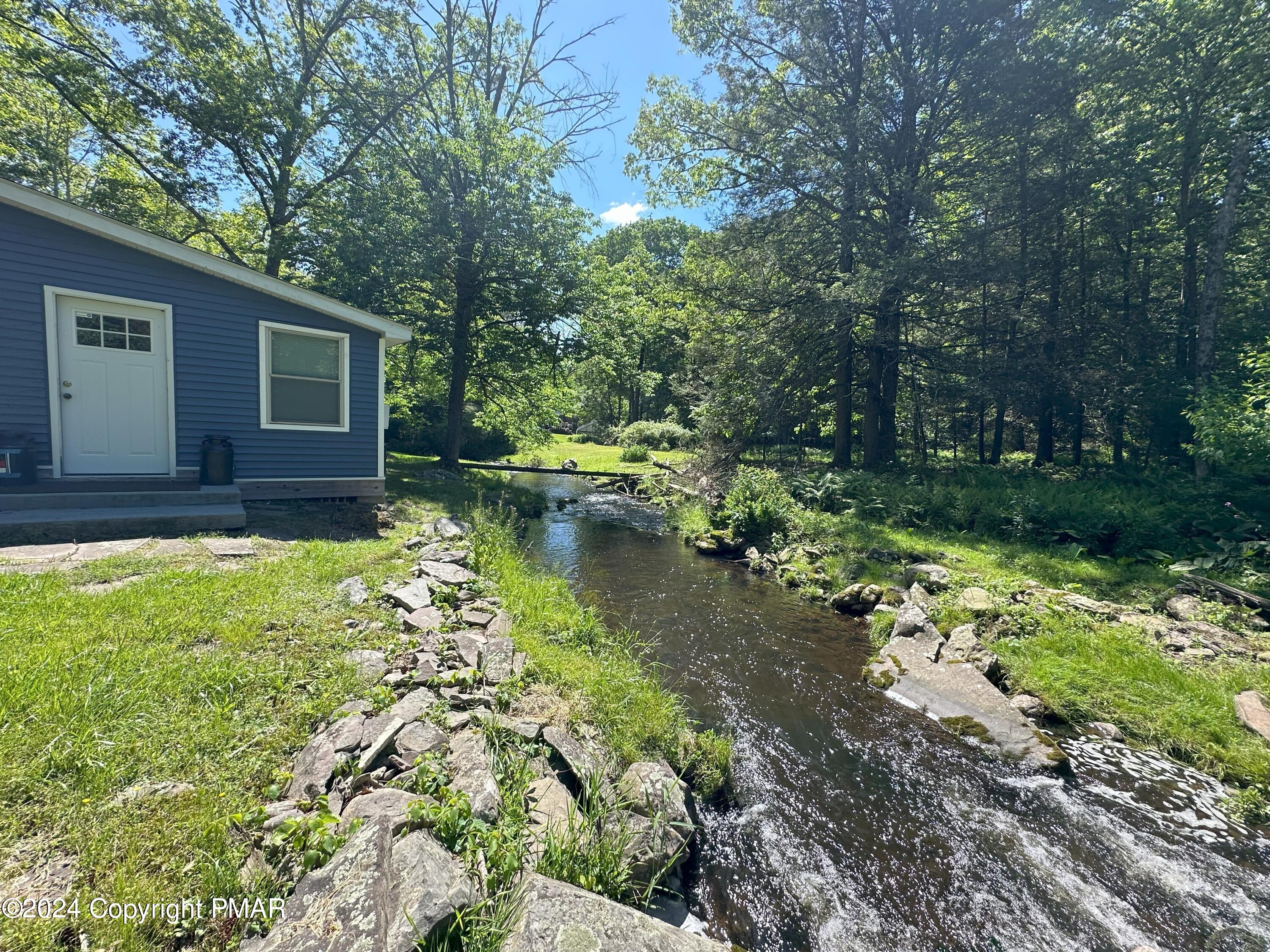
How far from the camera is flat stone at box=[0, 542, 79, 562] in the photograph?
14.6 ft

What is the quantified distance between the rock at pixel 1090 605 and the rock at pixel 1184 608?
18.0 inches

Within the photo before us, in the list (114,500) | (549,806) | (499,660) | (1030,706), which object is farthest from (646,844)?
(114,500)

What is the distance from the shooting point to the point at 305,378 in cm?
795

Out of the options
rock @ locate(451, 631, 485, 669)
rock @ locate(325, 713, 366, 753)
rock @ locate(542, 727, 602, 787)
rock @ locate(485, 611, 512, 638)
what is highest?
rock @ locate(325, 713, 366, 753)

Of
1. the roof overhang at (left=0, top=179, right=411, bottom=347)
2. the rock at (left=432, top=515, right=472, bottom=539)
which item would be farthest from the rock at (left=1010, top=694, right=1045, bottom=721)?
the roof overhang at (left=0, top=179, right=411, bottom=347)

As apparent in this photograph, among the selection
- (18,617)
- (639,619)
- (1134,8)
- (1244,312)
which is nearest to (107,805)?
(18,617)

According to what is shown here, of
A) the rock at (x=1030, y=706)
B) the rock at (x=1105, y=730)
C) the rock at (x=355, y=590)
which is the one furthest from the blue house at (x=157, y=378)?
the rock at (x=1105, y=730)

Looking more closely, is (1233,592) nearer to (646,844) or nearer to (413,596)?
(646,844)

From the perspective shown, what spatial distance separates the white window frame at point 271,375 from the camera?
752 centimetres

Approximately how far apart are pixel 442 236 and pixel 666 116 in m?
6.40

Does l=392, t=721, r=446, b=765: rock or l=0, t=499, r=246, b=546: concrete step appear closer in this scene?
l=392, t=721, r=446, b=765: rock

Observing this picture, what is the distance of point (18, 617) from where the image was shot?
3238mm

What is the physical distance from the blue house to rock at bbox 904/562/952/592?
8297 millimetres

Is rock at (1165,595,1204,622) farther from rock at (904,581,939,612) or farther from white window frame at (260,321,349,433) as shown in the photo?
white window frame at (260,321,349,433)
